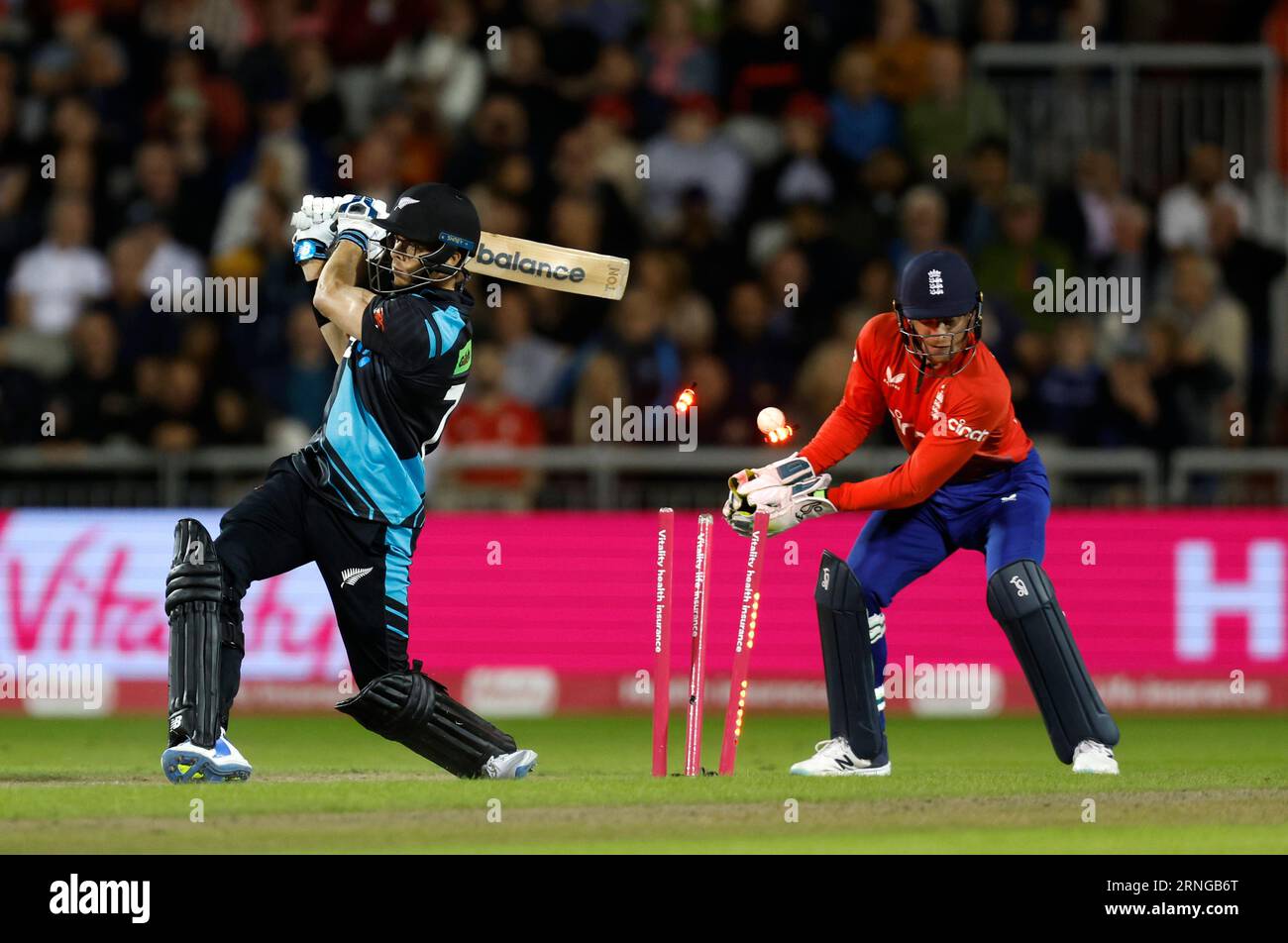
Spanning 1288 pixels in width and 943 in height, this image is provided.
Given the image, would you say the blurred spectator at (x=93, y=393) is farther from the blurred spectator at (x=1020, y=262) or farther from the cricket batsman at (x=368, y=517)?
the blurred spectator at (x=1020, y=262)

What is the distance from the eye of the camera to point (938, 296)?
9.62m

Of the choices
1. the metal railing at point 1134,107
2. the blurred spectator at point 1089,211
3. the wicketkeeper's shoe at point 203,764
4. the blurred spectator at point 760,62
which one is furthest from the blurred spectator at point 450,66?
the wicketkeeper's shoe at point 203,764

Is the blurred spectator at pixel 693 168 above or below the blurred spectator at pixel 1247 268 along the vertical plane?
above

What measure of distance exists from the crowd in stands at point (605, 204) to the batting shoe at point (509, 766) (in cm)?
567

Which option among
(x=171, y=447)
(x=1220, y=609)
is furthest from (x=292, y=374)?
(x=1220, y=609)

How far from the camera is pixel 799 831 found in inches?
336

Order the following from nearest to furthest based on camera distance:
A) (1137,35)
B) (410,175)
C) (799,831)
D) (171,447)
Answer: (799,831) → (171,447) → (410,175) → (1137,35)

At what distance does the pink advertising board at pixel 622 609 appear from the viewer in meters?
14.1

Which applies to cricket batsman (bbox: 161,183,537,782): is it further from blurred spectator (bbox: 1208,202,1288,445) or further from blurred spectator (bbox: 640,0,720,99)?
blurred spectator (bbox: 1208,202,1288,445)

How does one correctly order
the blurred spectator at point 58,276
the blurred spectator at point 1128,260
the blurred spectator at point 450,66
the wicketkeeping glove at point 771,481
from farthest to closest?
the blurred spectator at point 450,66 → the blurred spectator at point 1128,260 → the blurred spectator at point 58,276 → the wicketkeeping glove at point 771,481

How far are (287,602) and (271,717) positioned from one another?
0.73 metres

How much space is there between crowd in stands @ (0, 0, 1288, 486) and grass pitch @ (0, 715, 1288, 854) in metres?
4.61

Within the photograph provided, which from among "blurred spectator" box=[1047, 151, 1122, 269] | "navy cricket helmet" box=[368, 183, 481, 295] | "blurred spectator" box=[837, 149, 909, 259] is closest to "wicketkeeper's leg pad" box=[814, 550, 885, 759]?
"navy cricket helmet" box=[368, 183, 481, 295]

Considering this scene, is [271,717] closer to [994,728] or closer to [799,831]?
[994,728]
